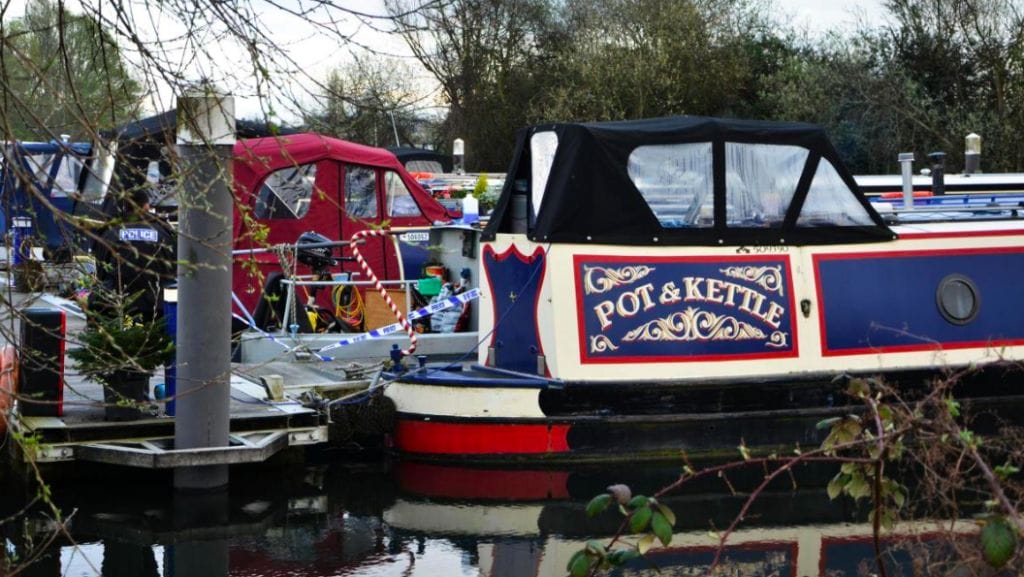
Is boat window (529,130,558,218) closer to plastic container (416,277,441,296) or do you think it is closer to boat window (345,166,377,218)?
plastic container (416,277,441,296)

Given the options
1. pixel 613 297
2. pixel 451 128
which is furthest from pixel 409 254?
pixel 451 128

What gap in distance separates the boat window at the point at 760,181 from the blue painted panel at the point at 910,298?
20.9 inches

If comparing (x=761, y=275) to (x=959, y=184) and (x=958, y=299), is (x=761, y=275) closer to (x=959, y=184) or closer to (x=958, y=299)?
(x=958, y=299)

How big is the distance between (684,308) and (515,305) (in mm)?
1239

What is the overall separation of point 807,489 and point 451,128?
83.8ft

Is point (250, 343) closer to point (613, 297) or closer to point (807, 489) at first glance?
point (613, 297)

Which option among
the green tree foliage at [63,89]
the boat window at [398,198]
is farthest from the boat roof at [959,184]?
the green tree foliage at [63,89]

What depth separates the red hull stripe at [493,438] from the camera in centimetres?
1060

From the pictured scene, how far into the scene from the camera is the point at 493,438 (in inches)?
420

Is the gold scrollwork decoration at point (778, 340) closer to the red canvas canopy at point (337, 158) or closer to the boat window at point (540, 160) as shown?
the boat window at point (540, 160)

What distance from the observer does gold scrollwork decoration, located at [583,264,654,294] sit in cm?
1059

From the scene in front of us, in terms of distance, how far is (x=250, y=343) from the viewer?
42.1 ft

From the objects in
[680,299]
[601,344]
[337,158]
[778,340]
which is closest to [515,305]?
[601,344]

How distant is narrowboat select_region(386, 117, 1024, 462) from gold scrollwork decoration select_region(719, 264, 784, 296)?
0.01 meters
